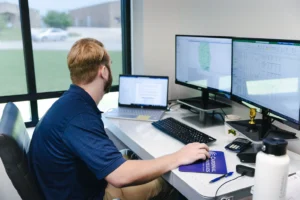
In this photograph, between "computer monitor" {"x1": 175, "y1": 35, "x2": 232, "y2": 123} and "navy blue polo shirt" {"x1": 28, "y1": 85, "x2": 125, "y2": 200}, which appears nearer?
"navy blue polo shirt" {"x1": 28, "y1": 85, "x2": 125, "y2": 200}

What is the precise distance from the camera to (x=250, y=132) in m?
1.46

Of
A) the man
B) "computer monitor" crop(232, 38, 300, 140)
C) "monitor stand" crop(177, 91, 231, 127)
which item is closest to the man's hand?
the man

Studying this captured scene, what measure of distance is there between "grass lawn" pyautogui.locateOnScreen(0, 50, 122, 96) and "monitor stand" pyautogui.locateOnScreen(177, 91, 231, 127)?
1.02 metres

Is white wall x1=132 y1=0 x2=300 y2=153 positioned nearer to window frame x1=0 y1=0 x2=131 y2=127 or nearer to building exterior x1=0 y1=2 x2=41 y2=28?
window frame x1=0 y1=0 x2=131 y2=127

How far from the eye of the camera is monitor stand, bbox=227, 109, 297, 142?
1378 mm

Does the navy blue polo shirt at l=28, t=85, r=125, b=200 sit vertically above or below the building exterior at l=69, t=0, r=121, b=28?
below

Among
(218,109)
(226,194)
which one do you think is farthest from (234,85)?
(226,194)

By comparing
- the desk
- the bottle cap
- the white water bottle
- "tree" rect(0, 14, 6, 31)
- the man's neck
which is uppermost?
"tree" rect(0, 14, 6, 31)

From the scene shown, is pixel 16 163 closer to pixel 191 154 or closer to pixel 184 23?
pixel 191 154

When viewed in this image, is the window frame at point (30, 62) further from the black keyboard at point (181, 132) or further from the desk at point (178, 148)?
the black keyboard at point (181, 132)

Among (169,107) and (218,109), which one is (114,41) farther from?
(218,109)

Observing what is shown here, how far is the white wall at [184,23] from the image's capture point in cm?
234

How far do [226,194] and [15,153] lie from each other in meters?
0.78

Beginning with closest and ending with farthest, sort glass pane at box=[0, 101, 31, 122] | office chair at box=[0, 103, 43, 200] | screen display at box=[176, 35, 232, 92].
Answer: office chair at box=[0, 103, 43, 200]
screen display at box=[176, 35, 232, 92]
glass pane at box=[0, 101, 31, 122]
